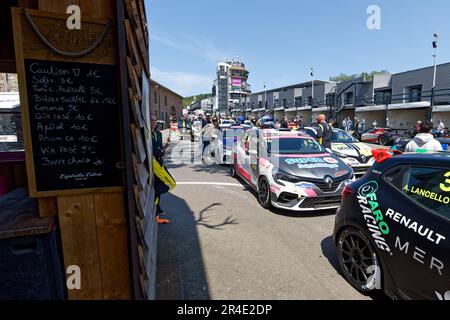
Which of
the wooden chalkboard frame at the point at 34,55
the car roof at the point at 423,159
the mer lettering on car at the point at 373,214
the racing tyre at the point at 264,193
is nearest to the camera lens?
the wooden chalkboard frame at the point at 34,55

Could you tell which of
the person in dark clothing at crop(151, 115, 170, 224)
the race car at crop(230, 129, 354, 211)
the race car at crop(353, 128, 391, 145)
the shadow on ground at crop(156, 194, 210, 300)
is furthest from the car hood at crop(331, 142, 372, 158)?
the race car at crop(353, 128, 391, 145)

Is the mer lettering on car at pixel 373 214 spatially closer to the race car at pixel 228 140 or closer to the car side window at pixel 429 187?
the car side window at pixel 429 187

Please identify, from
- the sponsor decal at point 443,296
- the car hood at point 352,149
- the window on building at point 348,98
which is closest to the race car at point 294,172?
the car hood at point 352,149

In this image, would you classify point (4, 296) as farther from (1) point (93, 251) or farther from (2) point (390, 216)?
(2) point (390, 216)

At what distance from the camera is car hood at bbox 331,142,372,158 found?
8.23 meters

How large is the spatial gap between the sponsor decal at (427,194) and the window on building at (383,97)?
2621cm

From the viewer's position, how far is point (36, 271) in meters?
1.85

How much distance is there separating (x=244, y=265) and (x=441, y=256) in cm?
208

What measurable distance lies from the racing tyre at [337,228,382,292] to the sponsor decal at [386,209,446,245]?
1.29ft

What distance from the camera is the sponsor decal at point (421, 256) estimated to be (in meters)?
2.03

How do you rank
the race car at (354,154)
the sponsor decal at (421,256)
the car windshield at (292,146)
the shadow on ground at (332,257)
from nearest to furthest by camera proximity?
1. the sponsor decal at (421,256)
2. the shadow on ground at (332,257)
3. the car windshield at (292,146)
4. the race car at (354,154)

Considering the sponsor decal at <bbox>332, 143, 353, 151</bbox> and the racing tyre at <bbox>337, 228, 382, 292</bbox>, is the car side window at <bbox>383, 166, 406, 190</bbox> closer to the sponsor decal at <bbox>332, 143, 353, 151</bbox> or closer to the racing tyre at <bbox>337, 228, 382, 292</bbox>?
the racing tyre at <bbox>337, 228, 382, 292</bbox>

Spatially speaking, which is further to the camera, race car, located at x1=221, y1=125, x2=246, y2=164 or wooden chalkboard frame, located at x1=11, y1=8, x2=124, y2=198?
race car, located at x1=221, y1=125, x2=246, y2=164
